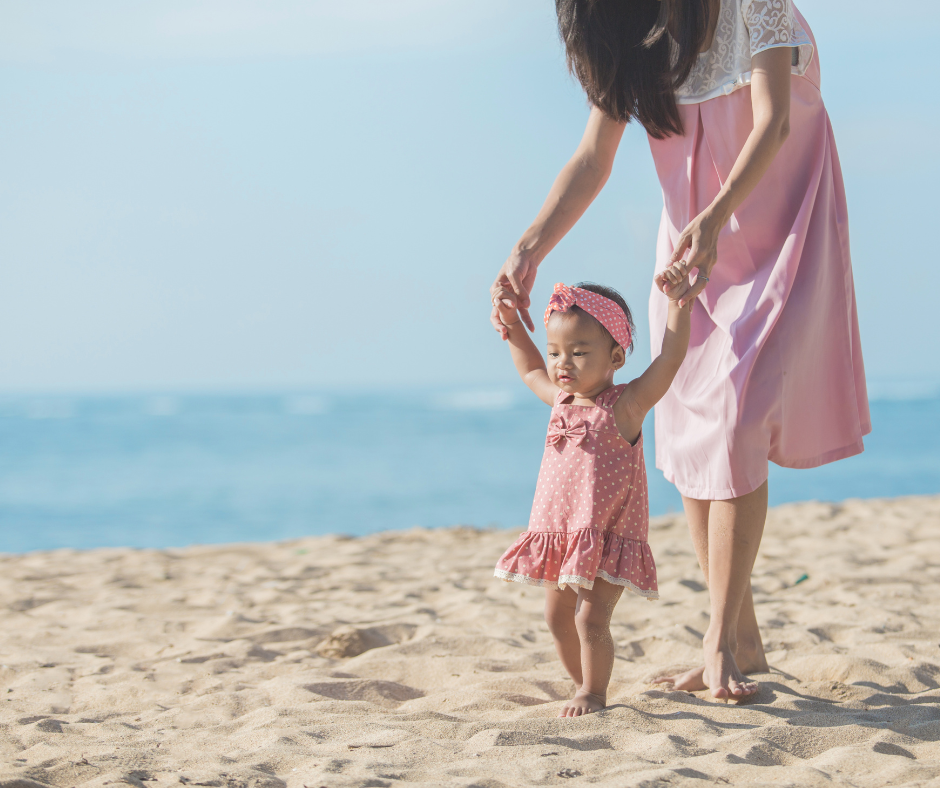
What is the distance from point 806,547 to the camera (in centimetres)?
528

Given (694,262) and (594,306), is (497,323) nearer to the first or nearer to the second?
(594,306)

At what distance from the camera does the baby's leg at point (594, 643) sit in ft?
7.77

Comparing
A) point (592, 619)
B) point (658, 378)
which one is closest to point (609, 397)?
point (658, 378)

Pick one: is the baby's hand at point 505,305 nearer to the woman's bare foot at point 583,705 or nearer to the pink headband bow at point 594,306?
the pink headband bow at point 594,306

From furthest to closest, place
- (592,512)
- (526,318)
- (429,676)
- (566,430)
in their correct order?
(429,676)
(526,318)
(566,430)
(592,512)

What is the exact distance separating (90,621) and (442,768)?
2534 millimetres

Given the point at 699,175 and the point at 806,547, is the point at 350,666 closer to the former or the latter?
the point at 699,175

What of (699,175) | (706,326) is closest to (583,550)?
(706,326)

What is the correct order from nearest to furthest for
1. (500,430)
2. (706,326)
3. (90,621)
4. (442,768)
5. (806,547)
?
1. (442,768)
2. (706,326)
3. (90,621)
4. (806,547)
5. (500,430)

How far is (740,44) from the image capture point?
244cm

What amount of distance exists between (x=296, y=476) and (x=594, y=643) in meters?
17.9

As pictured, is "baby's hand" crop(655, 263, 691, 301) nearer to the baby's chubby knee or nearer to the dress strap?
the dress strap

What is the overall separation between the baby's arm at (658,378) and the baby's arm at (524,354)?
0.25 metres

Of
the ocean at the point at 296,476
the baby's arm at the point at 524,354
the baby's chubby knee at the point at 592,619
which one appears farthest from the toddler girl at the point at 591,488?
the ocean at the point at 296,476
